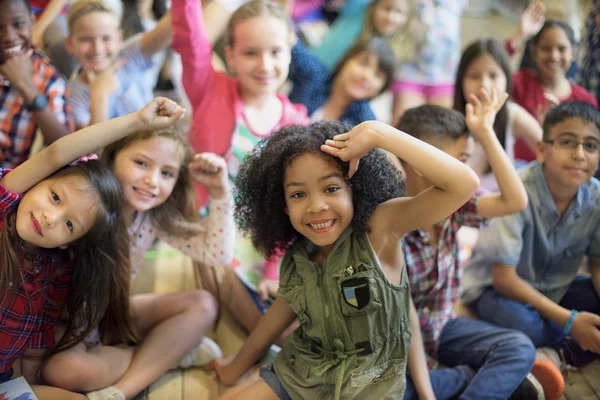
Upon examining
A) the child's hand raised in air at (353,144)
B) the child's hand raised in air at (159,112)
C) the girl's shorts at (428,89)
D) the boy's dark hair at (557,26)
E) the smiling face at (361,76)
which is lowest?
the child's hand raised in air at (353,144)

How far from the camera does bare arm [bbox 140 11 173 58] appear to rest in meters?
1.77

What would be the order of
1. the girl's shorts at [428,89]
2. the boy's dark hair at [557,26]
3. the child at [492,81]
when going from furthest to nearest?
1. the girl's shorts at [428,89]
2. the boy's dark hair at [557,26]
3. the child at [492,81]

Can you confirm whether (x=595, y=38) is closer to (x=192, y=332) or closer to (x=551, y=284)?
(x=551, y=284)

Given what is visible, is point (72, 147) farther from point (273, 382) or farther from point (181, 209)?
point (273, 382)

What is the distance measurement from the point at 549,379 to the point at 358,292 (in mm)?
488

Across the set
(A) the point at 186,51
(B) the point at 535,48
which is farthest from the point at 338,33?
(A) the point at 186,51

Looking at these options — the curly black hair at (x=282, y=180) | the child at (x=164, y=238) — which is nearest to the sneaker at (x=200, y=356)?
the child at (x=164, y=238)

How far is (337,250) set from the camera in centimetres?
109

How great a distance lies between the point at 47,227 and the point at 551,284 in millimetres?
1129

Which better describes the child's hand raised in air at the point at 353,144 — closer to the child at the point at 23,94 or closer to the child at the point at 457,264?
the child at the point at 457,264

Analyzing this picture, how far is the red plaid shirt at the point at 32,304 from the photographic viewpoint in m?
1.12

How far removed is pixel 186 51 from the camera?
1.57 meters

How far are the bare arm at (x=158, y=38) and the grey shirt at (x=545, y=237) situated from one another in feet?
3.48

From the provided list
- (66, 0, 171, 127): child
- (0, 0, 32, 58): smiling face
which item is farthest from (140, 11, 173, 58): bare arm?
(0, 0, 32, 58): smiling face
